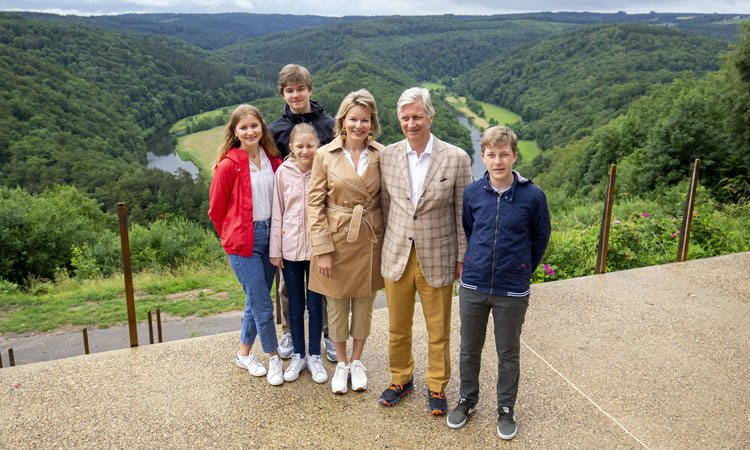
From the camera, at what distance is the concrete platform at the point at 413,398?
2.83 metres

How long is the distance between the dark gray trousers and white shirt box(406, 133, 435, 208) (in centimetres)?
53

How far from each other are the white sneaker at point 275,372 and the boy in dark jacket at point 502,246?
1154mm

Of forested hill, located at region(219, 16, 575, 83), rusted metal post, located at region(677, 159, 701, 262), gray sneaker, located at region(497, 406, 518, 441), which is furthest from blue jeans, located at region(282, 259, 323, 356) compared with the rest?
forested hill, located at region(219, 16, 575, 83)

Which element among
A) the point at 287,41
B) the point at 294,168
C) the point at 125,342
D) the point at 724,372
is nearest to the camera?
the point at 294,168

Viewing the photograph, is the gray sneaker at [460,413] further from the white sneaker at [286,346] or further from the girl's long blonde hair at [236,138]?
the girl's long blonde hair at [236,138]

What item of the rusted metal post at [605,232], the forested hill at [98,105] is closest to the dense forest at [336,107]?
the forested hill at [98,105]

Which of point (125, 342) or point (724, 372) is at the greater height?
point (724, 372)

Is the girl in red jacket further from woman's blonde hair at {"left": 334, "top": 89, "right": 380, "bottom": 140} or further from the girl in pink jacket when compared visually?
woman's blonde hair at {"left": 334, "top": 89, "right": 380, "bottom": 140}

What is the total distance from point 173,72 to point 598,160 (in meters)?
92.7

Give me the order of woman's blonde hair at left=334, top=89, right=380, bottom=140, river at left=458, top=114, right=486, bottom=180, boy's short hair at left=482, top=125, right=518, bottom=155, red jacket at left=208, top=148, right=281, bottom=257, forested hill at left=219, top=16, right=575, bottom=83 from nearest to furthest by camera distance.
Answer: boy's short hair at left=482, top=125, right=518, bottom=155, woman's blonde hair at left=334, top=89, right=380, bottom=140, red jacket at left=208, top=148, right=281, bottom=257, river at left=458, top=114, right=486, bottom=180, forested hill at left=219, top=16, right=575, bottom=83

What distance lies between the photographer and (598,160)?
31688 mm

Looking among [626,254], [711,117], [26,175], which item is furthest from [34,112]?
[626,254]

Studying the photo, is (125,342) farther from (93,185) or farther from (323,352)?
(93,185)

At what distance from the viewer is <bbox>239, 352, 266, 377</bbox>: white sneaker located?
3.38 metres
